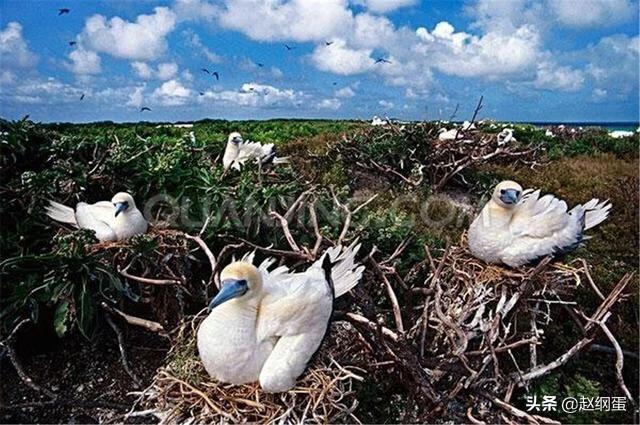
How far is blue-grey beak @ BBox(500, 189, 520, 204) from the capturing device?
3.98m

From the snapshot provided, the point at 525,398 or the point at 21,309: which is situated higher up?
the point at 21,309

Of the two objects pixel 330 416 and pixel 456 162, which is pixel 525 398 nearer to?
pixel 330 416

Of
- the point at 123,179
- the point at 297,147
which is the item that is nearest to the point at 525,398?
the point at 123,179

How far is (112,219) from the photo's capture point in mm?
3811

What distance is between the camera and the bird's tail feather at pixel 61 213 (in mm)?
4055

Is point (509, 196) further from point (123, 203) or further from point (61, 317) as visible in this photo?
point (61, 317)

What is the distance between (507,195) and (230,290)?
2317mm

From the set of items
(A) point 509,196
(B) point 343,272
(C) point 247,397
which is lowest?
(C) point 247,397

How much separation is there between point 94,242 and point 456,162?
563 cm

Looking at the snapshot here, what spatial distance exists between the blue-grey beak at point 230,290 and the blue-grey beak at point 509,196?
2.21 m

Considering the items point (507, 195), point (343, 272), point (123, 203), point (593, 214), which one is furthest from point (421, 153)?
point (343, 272)

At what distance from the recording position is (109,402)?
348 centimetres

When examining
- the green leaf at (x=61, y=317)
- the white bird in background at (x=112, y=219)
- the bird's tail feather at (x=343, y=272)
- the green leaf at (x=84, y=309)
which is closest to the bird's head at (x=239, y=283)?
the bird's tail feather at (x=343, y=272)

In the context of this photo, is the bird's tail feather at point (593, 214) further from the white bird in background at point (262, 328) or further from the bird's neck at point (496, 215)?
the white bird in background at point (262, 328)
